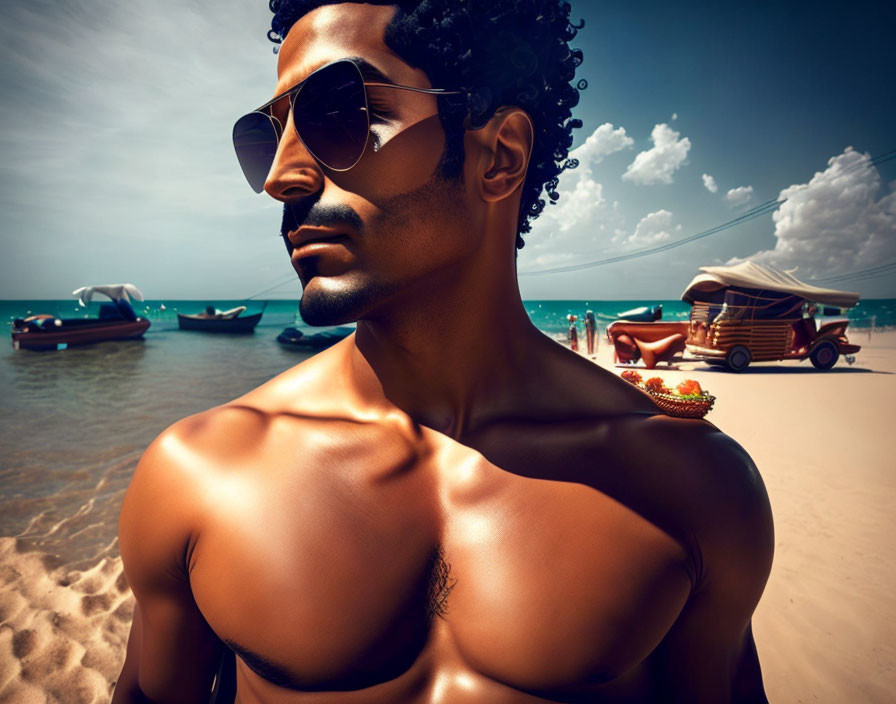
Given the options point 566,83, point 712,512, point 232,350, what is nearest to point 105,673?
point 712,512

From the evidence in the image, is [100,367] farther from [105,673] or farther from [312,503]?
[312,503]

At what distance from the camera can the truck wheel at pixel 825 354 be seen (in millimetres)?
12828

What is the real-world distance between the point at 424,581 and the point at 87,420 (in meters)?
13.2

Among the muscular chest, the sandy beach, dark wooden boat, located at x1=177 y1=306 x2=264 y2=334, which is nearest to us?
the muscular chest

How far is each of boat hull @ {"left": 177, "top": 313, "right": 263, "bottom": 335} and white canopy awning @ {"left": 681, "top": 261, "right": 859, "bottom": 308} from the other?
3151cm

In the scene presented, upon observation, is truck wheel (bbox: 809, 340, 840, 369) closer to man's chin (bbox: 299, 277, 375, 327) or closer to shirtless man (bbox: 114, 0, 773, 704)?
shirtless man (bbox: 114, 0, 773, 704)

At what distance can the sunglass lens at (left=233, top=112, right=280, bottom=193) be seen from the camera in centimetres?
134

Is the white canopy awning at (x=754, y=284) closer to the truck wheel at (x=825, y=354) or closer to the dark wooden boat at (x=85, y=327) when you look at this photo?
the truck wheel at (x=825, y=354)

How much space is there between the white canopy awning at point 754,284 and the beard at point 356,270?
45.3ft

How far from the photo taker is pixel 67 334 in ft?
78.0

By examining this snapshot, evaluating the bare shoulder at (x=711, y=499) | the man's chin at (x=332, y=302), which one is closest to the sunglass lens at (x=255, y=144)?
the man's chin at (x=332, y=302)

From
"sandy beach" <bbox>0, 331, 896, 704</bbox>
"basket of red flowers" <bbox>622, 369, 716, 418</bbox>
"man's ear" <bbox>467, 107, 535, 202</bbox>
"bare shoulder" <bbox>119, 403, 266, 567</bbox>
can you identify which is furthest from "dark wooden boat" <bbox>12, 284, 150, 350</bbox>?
"basket of red flowers" <bbox>622, 369, 716, 418</bbox>

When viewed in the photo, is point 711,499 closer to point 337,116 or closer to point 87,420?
point 337,116

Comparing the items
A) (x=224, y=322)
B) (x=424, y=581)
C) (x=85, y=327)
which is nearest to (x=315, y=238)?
(x=424, y=581)
